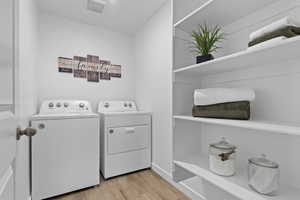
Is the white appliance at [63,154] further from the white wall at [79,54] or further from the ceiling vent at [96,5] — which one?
the ceiling vent at [96,5]

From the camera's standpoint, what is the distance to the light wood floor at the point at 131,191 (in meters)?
1.48

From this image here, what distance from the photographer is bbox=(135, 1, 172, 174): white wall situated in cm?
179

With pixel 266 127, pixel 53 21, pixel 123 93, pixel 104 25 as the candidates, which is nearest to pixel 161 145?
pixel 123 93

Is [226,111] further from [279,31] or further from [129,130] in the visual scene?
[129,130]

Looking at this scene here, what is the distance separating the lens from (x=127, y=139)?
1.92m

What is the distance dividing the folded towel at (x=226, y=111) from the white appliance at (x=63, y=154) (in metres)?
1.26

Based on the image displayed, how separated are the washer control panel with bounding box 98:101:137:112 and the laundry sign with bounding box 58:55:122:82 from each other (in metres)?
0.45

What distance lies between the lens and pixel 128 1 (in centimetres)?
179

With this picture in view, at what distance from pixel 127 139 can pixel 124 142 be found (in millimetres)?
56

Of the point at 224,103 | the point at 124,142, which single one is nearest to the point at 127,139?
the point at 124,142

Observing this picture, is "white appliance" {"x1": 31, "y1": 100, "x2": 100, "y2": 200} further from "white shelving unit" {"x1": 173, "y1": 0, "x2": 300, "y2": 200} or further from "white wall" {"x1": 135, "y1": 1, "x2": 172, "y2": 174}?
"white shelving unit" {"x1": 173, "y1": 0, "x2": 300, "y2": 200}

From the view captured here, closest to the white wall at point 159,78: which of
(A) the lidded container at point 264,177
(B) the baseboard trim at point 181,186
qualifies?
(B) the baseboard trim at point 181,186

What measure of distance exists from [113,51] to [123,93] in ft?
2.57

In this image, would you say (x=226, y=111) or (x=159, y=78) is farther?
(x=159, y=78)
